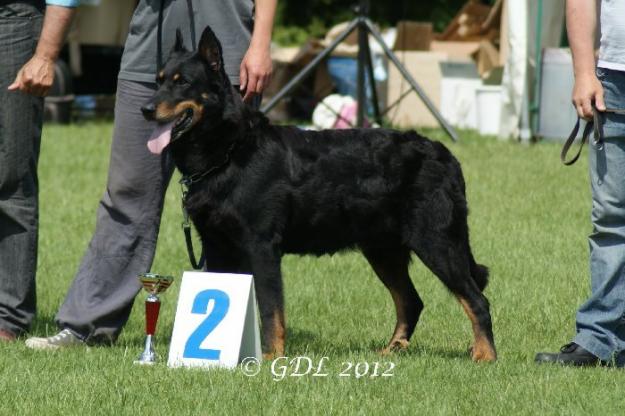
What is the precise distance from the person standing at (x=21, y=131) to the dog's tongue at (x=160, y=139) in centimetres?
59

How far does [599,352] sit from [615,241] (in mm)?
470

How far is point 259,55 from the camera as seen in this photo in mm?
5020

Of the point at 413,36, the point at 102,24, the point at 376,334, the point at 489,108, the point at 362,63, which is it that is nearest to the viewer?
the point at 376,334

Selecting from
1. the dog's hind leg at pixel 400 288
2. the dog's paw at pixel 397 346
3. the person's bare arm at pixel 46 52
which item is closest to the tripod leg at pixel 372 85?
the dog's hind leg at pixel 400 288

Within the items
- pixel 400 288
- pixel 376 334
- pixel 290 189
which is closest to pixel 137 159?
pixel 290 189

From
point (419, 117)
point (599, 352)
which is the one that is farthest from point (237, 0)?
point (419, 117)

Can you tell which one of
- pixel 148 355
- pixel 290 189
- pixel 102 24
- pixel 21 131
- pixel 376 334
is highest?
pixel 21 131

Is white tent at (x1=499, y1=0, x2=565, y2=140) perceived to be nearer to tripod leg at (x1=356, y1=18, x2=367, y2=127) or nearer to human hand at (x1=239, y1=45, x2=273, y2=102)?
tripod leg at (x1=356, y1=18, x2=367, y2=127)

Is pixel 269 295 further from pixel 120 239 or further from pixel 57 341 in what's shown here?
pixel 57 341

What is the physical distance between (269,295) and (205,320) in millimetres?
362

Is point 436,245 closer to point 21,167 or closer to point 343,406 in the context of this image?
point 343,406

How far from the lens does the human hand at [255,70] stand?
5.02m

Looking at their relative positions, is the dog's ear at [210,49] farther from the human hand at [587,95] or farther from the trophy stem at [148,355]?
the human hand at [587,95]

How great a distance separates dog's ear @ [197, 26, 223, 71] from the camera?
193 inches
